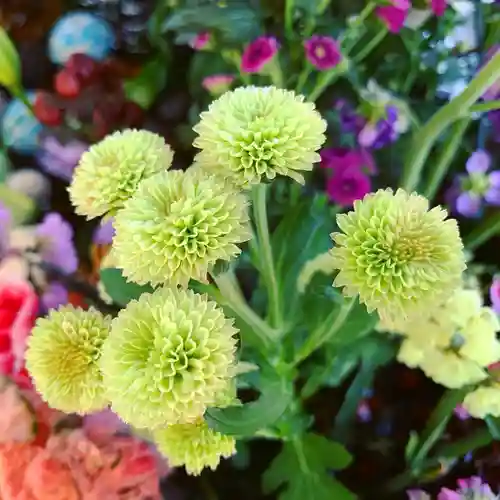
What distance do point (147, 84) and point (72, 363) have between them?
29 centimetres

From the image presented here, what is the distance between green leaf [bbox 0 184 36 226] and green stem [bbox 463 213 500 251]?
0.96ft

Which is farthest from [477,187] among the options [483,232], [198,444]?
[198,444]

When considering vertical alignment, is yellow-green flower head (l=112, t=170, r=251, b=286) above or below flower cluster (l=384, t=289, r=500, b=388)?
above

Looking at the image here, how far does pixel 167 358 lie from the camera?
26 centimetres

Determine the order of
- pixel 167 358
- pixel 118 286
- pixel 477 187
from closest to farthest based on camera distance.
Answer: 1. pixel 167 358
2. pixel 118 286
3. pixel 477 187

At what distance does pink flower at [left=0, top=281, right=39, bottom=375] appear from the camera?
0.41m

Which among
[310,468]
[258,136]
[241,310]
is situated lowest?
[310,468]

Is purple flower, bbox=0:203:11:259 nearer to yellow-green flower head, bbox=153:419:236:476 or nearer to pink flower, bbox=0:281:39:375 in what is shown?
pink flower, bbox=0:281:39:375

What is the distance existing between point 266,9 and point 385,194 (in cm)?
28

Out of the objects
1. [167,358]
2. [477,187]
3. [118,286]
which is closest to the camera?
[167,358]

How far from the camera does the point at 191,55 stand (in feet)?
1.90

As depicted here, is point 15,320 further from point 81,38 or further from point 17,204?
point 81,38

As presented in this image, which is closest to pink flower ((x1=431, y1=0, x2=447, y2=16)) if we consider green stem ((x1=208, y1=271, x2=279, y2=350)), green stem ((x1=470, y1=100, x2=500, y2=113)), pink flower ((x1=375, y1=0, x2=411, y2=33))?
pink flower ((x1=375, y1=0, x2=411, y2=33))

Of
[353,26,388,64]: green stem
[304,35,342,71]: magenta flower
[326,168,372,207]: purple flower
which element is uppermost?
[304,35,342,71]: magenta flower
